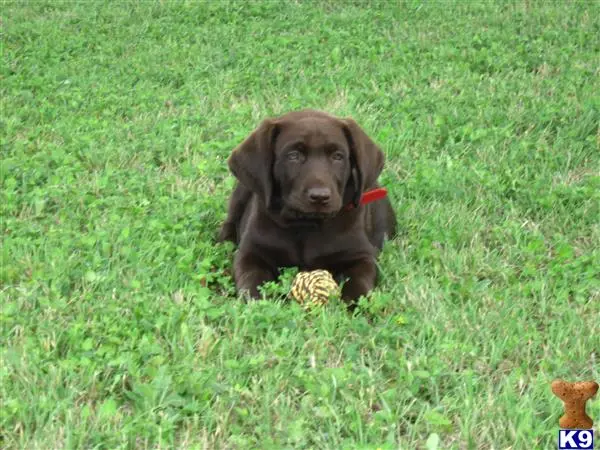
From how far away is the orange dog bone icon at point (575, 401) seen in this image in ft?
11.0

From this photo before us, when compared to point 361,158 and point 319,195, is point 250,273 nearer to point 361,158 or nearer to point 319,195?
point 319,195

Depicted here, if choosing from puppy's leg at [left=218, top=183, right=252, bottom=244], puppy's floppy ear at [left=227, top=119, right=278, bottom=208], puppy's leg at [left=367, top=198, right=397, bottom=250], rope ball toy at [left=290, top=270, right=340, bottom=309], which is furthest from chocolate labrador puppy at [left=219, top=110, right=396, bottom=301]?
puppy's leg at [left=218, top=183, right=252, bottom=244]

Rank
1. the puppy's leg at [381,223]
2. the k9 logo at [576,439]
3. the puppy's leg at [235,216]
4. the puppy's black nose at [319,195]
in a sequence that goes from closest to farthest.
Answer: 1. the k9 logo at [576,439]
2. the puppy's black nose at [319,195]
3. the puppy's leg at [381,223]
4. the puppy's leg at [235,216]

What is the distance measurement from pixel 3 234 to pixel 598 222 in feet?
11.6

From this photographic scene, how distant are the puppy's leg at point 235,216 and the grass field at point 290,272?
13cm

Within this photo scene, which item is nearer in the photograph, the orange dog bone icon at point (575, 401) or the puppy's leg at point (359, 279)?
the orange dog bone icon at point (575, 401)

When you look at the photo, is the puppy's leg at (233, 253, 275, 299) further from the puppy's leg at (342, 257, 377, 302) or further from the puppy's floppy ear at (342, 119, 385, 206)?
the puppy's floppy ear at (342, 119, 385, 206)

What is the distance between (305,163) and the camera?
506 cm

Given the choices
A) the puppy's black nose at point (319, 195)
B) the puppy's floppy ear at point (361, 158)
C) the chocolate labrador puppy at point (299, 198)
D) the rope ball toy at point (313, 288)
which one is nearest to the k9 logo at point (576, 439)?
the rope ball toy at point (313, 288)

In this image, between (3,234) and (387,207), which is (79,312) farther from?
(387,207)

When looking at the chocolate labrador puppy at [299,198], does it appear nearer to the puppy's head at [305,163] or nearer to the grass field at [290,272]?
the puppy's head at [305,163]

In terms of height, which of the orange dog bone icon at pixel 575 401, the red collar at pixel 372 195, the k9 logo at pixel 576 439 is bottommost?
the red collar at pixel 372 195

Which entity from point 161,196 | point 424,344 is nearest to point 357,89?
point 161,196

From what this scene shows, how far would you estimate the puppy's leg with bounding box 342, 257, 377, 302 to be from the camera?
4.91m
